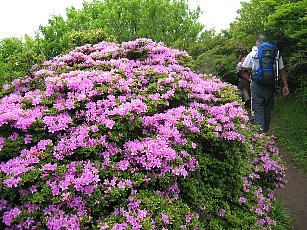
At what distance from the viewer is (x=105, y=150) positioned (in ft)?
8.95

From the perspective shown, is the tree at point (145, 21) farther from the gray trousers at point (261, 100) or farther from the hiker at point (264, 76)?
the gray trousers at point (261, 100)

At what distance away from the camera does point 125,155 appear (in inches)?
107

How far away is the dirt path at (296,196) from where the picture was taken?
474 centimetres

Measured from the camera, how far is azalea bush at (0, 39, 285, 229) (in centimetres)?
238

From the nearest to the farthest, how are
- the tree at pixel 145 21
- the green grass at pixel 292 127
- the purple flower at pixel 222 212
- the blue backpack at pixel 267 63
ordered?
the purple flower at pixel 222 212 < the blue backpack at pixel 267 63 < the green grass at pixel 292 127 < the tree at pixel 145 21

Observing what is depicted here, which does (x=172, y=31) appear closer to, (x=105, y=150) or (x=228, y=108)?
(x=228, y=108)

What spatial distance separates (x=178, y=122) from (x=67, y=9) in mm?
8144

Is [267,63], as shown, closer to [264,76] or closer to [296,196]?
[264,76]

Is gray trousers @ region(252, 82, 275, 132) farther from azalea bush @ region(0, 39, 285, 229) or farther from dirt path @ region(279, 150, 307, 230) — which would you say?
azalea bush @ region(0, 39, 285, 229)

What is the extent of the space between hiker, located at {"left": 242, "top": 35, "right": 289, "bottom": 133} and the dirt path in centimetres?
112

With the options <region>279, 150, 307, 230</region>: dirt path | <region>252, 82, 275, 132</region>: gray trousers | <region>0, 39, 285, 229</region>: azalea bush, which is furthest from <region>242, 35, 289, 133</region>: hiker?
<region>0, 39, 285, 229</region>: azalea bush

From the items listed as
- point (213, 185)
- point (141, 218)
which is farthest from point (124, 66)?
point (141, 218)

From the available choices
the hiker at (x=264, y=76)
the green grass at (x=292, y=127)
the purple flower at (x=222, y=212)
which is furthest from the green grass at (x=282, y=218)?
the green grass at (x=292, y=127)

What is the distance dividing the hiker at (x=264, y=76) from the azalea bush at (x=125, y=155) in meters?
2.24
